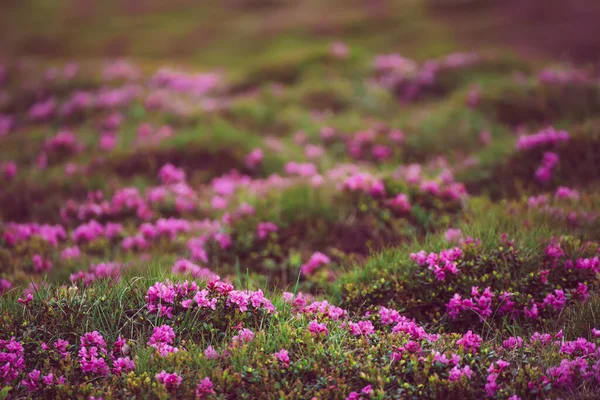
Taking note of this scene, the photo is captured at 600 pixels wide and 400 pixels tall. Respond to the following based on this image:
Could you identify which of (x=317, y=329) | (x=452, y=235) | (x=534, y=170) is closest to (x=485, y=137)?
(x=534, y=170)

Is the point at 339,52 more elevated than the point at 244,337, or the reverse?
the point at 339,52

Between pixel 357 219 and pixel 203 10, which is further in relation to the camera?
pixel 203 10

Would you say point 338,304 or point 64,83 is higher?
point 64,83

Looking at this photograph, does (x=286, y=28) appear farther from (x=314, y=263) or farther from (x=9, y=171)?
(x=314, y=263)

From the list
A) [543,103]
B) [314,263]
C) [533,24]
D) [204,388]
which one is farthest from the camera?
[533,24]

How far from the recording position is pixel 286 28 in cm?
2002

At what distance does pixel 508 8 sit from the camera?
62.2 feet

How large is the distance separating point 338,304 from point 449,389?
157 cm

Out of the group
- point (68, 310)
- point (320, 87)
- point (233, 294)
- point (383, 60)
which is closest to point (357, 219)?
point (233, 294)

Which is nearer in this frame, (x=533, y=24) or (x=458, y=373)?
(x=458, y=373)

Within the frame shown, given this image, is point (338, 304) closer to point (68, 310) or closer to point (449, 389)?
point (449, 389)

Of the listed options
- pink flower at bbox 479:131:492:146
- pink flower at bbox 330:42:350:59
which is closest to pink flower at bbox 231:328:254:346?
pink flower at bbox 479:131:492:146

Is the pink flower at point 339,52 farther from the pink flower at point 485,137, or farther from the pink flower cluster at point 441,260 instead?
the pink flower cluster at point 441,260

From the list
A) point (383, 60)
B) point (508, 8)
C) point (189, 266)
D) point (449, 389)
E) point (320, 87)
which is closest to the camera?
point (449, 389)
